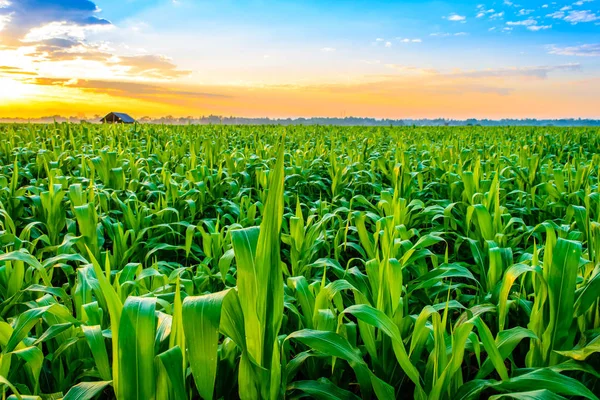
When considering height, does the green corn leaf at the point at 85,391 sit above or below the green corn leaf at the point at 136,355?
below

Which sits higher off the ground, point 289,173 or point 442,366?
point 289,173

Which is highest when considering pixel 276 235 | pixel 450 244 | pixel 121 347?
pixel 276 235

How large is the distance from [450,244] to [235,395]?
266 centimetres

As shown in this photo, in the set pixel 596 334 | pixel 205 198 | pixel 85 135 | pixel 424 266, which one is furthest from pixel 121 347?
pixel 85 135

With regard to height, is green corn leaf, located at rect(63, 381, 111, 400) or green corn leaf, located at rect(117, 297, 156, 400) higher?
green corn leaf, located at rect(117, 297, 156, 400)

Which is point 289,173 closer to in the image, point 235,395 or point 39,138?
point 235,395

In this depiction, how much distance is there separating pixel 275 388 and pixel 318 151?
6.03m

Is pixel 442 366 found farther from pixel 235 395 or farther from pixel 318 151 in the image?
pixel 318 151

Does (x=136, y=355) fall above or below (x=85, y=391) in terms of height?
above

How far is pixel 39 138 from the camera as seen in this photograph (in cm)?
924

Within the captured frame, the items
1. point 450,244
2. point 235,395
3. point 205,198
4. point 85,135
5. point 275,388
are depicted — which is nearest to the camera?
point 275,388

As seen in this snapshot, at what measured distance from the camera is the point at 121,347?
105cm

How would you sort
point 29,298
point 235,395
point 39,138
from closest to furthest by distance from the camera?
point 235,395 < point 29,298 < point 39,138

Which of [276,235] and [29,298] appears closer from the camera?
[276,235]
